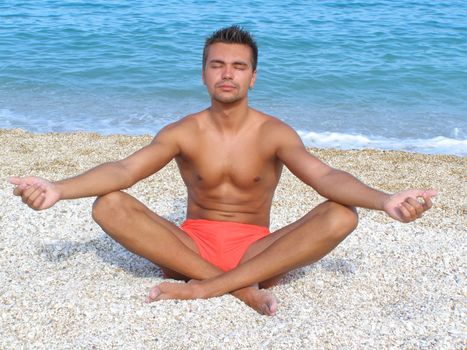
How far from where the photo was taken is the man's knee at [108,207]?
12.0 feet

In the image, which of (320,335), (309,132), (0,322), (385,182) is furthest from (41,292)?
(309,132)

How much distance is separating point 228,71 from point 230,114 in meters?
0.28

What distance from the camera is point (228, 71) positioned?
3.86 meters

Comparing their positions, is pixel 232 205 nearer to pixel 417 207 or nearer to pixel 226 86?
pixel 226 86

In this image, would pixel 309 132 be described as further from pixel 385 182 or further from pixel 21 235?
pixel 21 235

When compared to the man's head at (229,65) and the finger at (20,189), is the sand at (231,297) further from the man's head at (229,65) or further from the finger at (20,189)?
the man's head at (229,65)

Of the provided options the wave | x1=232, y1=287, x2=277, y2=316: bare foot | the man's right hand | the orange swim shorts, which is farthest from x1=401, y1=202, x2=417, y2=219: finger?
the wave

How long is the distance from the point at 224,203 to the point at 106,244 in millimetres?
1082

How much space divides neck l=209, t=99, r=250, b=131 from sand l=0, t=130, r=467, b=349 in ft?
3.21

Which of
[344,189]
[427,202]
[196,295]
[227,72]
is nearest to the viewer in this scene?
[427,202]

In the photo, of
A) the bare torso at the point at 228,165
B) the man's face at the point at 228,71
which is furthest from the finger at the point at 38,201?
the man's face at the point at 228,71

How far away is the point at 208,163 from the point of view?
4.02 m

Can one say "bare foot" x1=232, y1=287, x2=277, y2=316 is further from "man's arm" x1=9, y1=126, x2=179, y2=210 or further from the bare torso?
"man's arm" x1=9, y1=126, x2=179, y2=210

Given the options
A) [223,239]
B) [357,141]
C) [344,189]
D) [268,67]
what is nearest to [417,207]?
[344,189]
